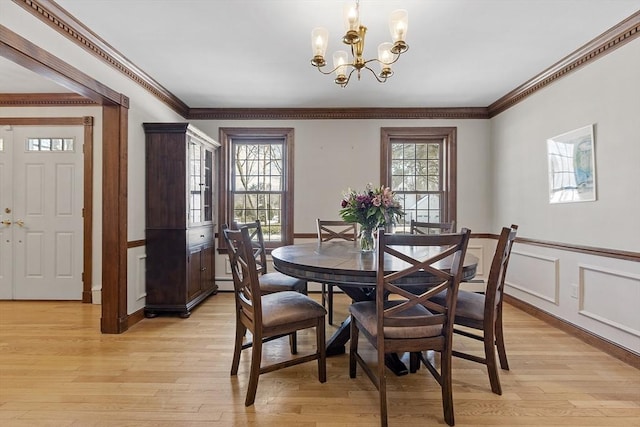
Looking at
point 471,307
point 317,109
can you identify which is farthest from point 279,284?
point 317,109

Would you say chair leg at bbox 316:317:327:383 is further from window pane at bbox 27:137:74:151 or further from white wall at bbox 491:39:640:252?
window pane at bbox 27:137:74:151

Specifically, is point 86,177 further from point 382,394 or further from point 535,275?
point 535,275

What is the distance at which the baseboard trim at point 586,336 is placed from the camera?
2.34 metres

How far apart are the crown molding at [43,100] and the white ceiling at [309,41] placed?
128 millimetres

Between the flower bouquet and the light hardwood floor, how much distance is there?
0.95m

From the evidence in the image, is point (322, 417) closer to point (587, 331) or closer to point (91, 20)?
point (587, 331)

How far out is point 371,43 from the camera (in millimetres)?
2670

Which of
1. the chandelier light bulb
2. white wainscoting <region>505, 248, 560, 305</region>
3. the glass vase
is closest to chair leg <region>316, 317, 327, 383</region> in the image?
the glass vase

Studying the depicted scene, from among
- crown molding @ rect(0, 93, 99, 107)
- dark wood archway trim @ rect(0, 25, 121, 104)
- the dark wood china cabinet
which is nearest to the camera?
dark wood archway trim @ rect(0, 25, 121, 104)

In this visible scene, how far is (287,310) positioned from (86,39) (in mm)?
2527

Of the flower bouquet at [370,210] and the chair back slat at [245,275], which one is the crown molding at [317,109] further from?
the flower bouquet at [370,210]

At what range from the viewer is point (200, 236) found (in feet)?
12.4

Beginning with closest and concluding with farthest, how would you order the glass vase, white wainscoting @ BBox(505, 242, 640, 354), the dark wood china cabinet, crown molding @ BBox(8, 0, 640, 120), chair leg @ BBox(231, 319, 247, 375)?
chair leg @ BBox(231, 319, 247, 375) < crown molding @ BBox(8, 0, 640, 120) < white wainscoting @ BBox(505, 242, 640, 354) < the glass vase < the dark wood china cabinet

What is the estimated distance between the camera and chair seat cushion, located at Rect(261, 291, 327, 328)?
195cm
